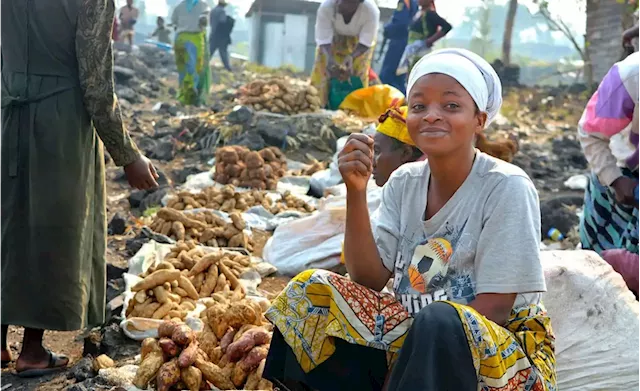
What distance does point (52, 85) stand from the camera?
3209mm

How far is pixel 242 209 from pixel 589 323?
400 cm

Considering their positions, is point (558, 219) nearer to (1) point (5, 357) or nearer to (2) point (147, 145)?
(1) point (5, 357)

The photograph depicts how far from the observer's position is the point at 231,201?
6.42 meters

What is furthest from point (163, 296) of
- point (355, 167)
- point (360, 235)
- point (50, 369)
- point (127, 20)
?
point (127, 20)

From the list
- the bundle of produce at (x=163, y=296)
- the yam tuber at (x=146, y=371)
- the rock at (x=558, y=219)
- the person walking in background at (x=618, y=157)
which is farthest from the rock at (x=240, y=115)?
the yam tuber at (x=146, y=371)

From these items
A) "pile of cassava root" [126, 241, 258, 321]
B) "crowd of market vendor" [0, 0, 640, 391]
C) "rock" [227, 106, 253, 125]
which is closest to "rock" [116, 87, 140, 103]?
"rock" [227, 106, 253, 125]

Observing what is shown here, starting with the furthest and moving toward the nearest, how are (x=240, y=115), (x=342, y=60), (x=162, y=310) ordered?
(x=342, y=60)
(x=240, y=115)
(x=162, y=310)

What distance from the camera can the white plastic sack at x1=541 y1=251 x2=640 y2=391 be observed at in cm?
272

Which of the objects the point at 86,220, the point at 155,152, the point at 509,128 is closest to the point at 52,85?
the point at 86,220

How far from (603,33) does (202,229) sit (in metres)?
15.0

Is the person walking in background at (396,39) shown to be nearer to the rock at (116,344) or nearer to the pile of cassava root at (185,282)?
the pile of cassava root at (185,282)

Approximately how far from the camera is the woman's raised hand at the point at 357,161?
2178 mm

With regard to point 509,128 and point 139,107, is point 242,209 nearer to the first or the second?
point 509,128

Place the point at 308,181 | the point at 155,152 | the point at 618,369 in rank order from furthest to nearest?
the point at 155,152 → the point at 308,181 → the point at 618,369
